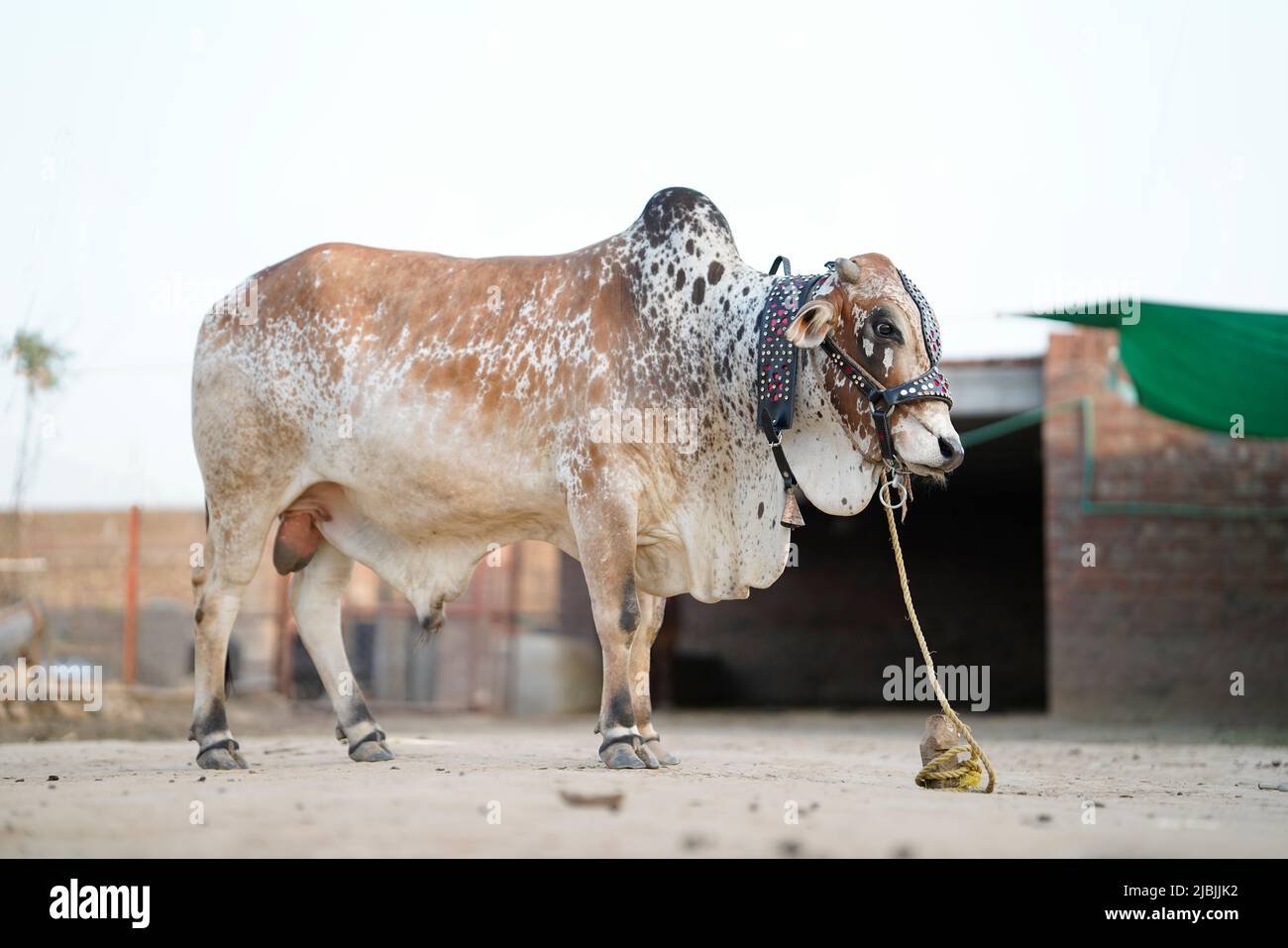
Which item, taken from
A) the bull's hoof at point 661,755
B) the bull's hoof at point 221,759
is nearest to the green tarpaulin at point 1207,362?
the bull's hoof at point 661,755

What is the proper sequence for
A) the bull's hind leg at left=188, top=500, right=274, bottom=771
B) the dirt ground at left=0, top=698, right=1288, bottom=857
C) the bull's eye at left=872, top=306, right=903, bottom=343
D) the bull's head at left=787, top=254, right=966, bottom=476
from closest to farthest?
the dirt ground at left=0, top=698, right=1288, bottom=857
the bull's head at left=787, top=254, right=966, bottom=476
the bull's eye at left=872, top=306, right=903, bottom=343
the bull's hind leg at left=188, top=500, right=274, bottom=771

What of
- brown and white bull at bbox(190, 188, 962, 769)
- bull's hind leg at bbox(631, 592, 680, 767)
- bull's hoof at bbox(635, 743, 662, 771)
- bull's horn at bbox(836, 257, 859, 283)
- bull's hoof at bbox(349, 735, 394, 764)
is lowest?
bull's hoof at bbox(349, 735, 394, 764)

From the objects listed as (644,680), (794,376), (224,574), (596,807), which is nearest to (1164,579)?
(644,680)

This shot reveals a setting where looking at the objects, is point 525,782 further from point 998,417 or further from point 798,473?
point 998,417

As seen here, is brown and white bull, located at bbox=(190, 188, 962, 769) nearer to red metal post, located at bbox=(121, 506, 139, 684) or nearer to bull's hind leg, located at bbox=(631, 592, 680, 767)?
bull's hind leg, located at bbox=(631, 592, 680, 767)

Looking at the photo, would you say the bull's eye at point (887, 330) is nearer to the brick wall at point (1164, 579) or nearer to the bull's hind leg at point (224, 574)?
the bull's hind leg at point (224, 574)

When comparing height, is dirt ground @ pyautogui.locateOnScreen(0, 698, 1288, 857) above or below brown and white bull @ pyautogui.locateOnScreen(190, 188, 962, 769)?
below

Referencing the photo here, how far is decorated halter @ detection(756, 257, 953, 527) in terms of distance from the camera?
500cm

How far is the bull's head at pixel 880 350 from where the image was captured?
4957 millimetres

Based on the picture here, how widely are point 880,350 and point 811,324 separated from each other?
0.87ft

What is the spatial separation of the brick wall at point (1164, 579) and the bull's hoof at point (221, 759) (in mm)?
7659

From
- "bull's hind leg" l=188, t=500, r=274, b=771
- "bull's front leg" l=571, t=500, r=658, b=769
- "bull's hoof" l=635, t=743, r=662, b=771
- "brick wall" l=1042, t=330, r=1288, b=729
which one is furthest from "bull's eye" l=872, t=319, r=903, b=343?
"brick wall" l=1042, t=330, r=1288, b=729

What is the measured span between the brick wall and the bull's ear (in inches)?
281

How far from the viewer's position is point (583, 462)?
5172mm
